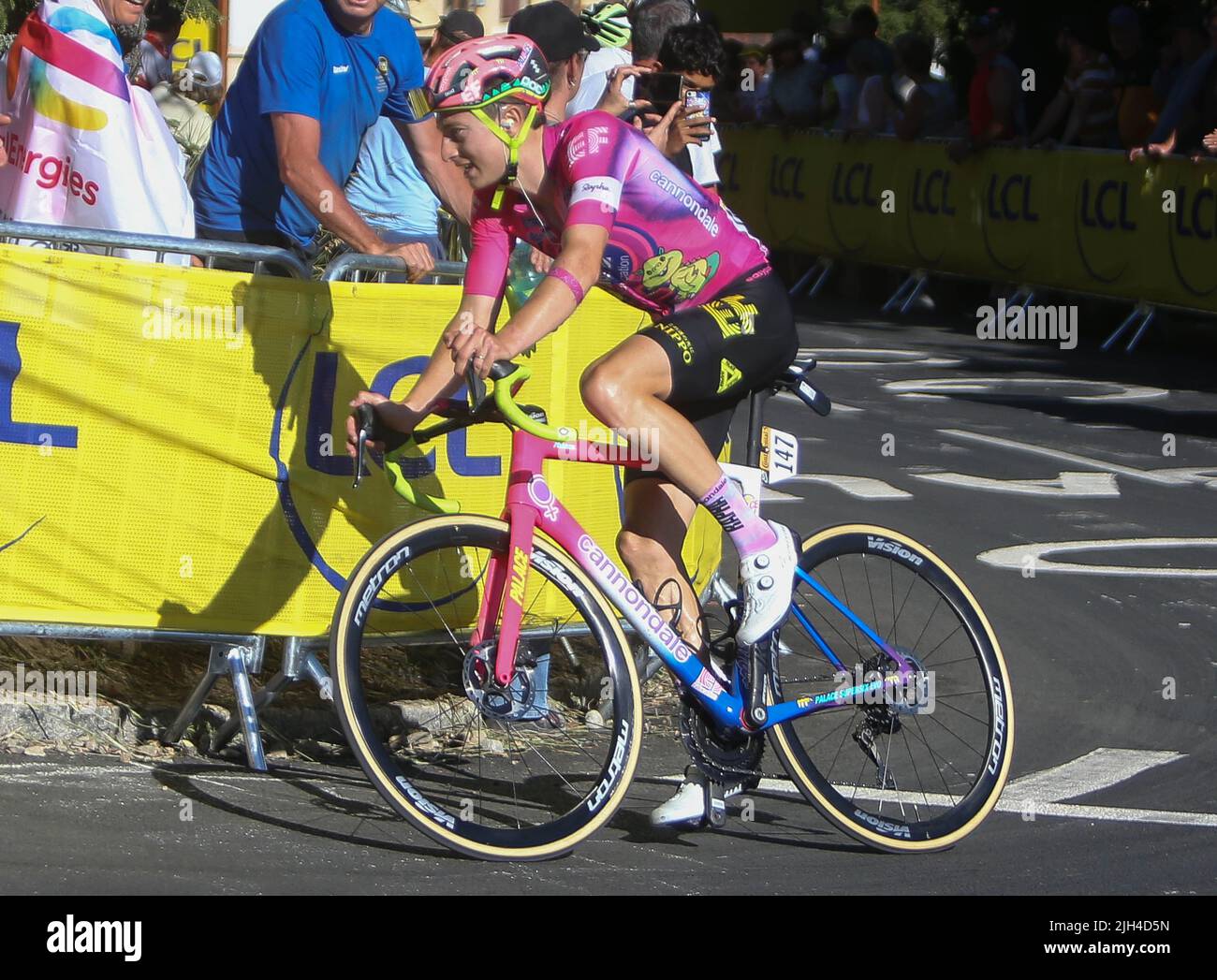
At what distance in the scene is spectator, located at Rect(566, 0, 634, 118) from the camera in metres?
8.88

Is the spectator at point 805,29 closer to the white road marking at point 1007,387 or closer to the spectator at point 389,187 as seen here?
the white road marking at point 1007,387

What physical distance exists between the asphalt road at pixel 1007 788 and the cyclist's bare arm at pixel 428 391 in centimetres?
Answer: 109

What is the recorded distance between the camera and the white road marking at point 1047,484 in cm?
1062

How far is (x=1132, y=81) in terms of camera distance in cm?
1764

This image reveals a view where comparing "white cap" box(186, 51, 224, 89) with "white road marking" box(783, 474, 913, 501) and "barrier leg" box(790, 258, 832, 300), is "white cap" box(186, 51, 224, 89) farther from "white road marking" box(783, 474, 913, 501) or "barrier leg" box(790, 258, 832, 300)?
"barrier leg" box(790, 258, 832, 300)

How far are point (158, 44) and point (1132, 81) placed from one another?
8.82m

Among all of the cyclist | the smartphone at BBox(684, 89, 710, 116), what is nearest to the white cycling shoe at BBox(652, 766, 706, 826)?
the cyclist

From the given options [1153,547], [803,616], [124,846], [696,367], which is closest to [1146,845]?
[803,616]

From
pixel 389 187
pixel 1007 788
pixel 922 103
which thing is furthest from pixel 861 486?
pixel 922 103

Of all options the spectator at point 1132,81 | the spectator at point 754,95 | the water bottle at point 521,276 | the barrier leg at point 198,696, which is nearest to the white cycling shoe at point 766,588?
the water bottle at point 521,276

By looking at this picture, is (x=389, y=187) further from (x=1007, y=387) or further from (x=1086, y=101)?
(x=1086, y=101)

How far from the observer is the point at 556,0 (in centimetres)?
840

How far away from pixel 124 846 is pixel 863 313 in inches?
610

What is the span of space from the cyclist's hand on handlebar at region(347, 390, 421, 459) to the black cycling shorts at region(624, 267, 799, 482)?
0.63 metres
